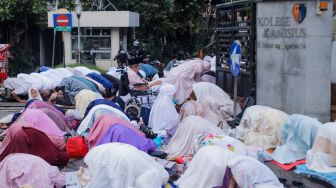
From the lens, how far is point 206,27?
1213 inches

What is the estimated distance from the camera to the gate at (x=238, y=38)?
12.6 metres

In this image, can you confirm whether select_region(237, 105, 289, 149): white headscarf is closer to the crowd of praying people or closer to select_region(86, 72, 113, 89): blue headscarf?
the crowd of praying people

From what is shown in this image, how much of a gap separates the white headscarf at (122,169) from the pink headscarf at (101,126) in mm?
2452

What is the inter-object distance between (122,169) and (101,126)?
2.95 metres

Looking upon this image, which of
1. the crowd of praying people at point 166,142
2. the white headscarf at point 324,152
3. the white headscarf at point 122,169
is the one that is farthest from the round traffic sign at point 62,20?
the white headscarf at point 122,169

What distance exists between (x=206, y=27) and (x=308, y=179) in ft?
74.7

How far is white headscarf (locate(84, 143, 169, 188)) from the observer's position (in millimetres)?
6941

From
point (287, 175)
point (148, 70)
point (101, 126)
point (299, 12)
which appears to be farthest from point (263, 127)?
point (148, 70)

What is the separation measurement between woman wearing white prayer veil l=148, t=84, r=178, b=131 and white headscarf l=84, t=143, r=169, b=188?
4106 mm

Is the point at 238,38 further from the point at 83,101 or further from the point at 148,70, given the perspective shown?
the point at 148,70

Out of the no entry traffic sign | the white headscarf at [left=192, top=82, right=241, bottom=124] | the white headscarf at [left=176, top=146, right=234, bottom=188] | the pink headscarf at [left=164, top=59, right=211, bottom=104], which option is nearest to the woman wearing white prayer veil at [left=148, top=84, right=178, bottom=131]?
the white headscarf at [left=192, top=82, right=241, bottom=124]

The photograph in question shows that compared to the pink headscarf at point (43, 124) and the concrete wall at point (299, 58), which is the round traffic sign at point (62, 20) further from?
the pink headscarf at point (43, 124)

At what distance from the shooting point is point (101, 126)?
9.80 meters

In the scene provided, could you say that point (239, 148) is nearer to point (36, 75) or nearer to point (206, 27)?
point (36, 75)
